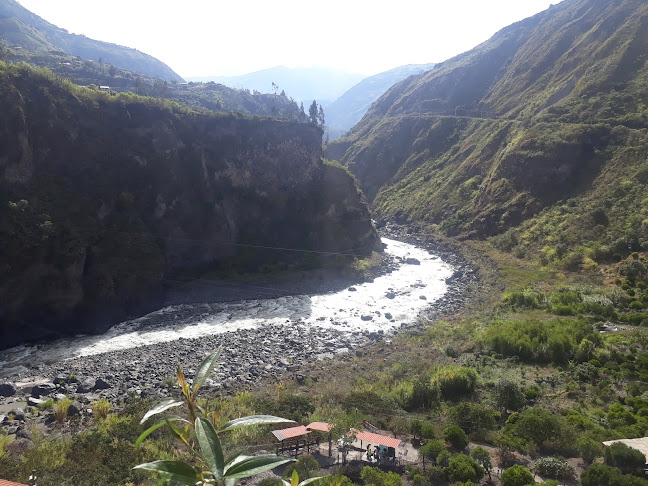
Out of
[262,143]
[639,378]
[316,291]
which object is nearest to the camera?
[639,378]

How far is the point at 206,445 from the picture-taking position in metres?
2.08

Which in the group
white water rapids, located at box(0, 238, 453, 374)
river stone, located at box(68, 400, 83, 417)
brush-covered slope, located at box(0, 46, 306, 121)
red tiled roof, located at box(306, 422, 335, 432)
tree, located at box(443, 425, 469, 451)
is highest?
brush-covered slope, located at box(0, 46, 306, 121)

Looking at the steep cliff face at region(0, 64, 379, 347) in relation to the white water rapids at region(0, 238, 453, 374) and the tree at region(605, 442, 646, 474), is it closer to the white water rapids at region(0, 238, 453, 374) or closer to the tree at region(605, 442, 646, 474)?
the white water rapids at region(0, 238, 453, 374)

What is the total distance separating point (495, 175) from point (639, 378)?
176 ft

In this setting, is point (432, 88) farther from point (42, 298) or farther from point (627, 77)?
point (42, 298)

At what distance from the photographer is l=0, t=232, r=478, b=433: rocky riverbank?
67.8ft

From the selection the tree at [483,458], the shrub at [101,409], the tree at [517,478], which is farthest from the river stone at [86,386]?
the tree at [517,478]

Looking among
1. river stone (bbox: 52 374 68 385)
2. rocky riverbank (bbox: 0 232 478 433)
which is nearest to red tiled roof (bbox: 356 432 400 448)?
rocky riverbank (bbox: 0 232 478 433)

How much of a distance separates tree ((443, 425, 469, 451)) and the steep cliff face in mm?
28737

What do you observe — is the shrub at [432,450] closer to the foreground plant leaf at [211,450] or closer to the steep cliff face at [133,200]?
the foreground plant leaf at [211,450]

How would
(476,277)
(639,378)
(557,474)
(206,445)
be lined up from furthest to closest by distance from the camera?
1. (476,277)
2. (639,378)
3. (557,474)
4. (206,445)

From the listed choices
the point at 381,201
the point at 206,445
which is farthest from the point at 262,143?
the point at 206,445

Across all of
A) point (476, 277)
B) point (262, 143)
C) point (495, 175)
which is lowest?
point (476, 277)

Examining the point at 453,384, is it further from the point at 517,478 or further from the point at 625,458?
the point at 517,478
